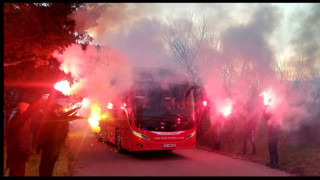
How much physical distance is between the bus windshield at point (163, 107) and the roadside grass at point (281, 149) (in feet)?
8.61

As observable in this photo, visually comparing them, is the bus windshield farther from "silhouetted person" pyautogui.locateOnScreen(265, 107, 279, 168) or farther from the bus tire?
"silhouetted person" pyautogui.locateOnScreen(265, 107, 279, 168)

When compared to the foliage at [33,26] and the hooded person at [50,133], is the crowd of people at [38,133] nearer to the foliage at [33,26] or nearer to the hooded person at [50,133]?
the hooded person at [50,133]

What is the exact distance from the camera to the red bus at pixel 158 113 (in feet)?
33.9

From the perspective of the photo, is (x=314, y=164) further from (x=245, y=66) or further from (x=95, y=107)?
(x=245, y=66)

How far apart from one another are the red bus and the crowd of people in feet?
13.6

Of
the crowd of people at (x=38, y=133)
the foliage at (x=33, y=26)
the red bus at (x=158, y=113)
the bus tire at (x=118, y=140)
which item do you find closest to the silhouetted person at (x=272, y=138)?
the red bus at (x=158, y=113)

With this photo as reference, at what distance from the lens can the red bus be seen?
1034cm

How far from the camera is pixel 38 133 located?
6289 mm

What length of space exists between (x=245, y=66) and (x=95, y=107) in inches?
590

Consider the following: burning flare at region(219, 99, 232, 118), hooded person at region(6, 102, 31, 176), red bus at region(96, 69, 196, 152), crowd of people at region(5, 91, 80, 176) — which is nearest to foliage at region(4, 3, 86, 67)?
crowd of people at region(5, 91, 80, 176)

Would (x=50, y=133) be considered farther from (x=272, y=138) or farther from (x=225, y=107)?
(x=225, y=107)

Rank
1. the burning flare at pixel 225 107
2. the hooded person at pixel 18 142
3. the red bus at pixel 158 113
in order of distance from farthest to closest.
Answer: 1. the burning flare at pixel 225 107
2. the red bus at pixel 158 113
3. the hooded person at pixel 18 142

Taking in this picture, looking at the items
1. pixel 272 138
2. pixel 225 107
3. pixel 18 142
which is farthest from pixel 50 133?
pixel 225 107

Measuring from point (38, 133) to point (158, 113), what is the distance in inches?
194
